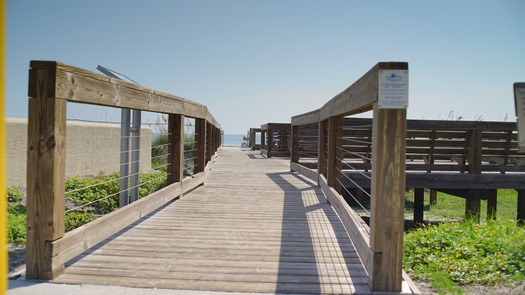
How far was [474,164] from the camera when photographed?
8.25 metres

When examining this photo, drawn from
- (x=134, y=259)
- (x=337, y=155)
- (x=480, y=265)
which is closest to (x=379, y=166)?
(x=480, y=265)

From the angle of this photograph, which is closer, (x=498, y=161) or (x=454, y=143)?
(x=454, y=143)

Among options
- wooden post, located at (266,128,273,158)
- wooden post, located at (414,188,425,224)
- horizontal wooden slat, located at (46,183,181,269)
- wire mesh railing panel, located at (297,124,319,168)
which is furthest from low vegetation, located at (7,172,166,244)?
wooden post, located at (266,128,273,158)

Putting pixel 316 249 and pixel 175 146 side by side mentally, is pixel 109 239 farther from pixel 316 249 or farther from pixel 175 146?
pixel 175 146

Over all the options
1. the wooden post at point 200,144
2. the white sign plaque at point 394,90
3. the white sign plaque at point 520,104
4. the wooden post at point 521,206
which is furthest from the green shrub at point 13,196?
the wooden post at point 521,206

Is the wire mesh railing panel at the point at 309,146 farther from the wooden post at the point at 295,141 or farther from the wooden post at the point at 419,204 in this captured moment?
the wooden post at the point at 419,204

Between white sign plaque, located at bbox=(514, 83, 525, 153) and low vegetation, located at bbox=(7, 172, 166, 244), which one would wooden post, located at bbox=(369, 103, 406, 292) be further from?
low vegetation, located at bbox=(7, 172, 166, 244)

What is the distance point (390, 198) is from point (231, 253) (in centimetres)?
141

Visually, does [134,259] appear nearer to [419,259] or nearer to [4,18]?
[419,259]

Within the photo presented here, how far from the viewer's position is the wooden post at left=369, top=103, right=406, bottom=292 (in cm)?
267

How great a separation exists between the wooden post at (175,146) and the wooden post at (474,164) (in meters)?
5.39

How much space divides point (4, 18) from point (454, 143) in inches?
337

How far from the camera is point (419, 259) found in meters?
3.65

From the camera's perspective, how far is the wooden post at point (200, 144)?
7457 mm
